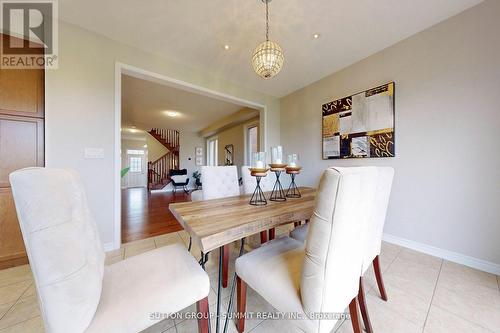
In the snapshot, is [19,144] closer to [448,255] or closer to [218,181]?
[218,181]

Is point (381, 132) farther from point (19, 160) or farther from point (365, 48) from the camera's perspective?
point (19, 160)

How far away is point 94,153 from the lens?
2041mm

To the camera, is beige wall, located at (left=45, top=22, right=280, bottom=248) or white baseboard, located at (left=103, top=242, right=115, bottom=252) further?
white baseboard, located at (left=103, top=242, right=115, bottom=252)

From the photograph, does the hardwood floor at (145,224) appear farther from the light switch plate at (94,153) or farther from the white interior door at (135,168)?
the white interior door at (135,168)

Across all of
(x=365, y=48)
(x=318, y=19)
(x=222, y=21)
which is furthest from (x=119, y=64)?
(x=365, y=48)

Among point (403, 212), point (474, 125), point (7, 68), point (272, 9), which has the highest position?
point (272, 9)

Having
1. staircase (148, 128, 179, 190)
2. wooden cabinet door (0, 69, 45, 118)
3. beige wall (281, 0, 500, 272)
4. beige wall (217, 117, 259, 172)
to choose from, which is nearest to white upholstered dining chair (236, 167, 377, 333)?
beige wall (281, 0, 500, 272)

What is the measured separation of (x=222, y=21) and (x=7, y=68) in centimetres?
220

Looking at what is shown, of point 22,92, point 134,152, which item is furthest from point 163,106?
point 134,152

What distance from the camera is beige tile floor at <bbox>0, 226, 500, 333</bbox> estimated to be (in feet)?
3.65

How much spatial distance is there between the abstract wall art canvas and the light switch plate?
3.16 m

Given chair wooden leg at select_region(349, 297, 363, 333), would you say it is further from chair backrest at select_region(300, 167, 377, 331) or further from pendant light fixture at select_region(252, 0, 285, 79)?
pendant light fixture at select_region(252, 0, 285, 79)

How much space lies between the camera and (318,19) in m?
1.87

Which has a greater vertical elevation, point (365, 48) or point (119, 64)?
point (365, 48)
